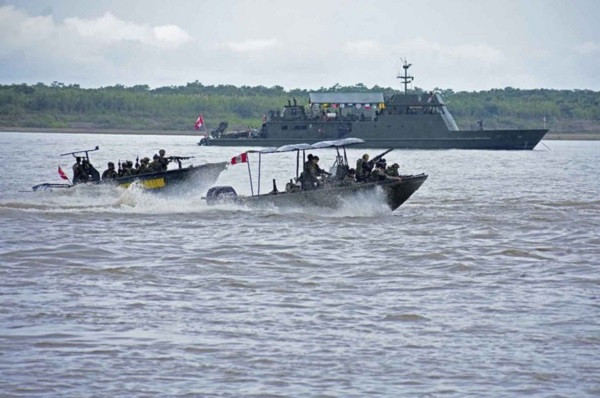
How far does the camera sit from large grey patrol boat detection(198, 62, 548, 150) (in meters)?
A: 89.5

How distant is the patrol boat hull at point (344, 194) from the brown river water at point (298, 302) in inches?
11.4

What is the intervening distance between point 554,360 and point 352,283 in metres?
5.74

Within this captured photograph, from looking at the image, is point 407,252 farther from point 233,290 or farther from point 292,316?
point 292,316

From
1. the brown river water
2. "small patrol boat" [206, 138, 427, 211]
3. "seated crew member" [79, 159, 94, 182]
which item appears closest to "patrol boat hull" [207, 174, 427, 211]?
"small patrol boat" [206, 138, 427, 211]

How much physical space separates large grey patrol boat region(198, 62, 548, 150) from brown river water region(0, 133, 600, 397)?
56796 mm

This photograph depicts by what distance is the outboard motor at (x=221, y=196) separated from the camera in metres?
32.1

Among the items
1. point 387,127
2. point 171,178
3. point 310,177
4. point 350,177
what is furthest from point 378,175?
point 387,127

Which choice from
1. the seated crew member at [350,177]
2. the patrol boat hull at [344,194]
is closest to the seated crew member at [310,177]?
the patrol boat hull at [344,194]

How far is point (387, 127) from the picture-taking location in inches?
3561

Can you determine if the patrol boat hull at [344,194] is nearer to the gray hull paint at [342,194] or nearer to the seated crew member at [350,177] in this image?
the gray hull paint at [342,194]

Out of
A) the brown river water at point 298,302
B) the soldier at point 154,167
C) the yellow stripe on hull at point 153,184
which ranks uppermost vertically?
the soldier at point 154,167

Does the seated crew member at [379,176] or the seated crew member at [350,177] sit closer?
the seated crew member at [379,176]

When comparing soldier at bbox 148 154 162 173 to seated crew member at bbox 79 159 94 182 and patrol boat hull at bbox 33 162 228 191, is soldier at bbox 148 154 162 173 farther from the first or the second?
seated crew member at bbox 79 159 94 182

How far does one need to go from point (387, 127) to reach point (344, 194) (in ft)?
199
